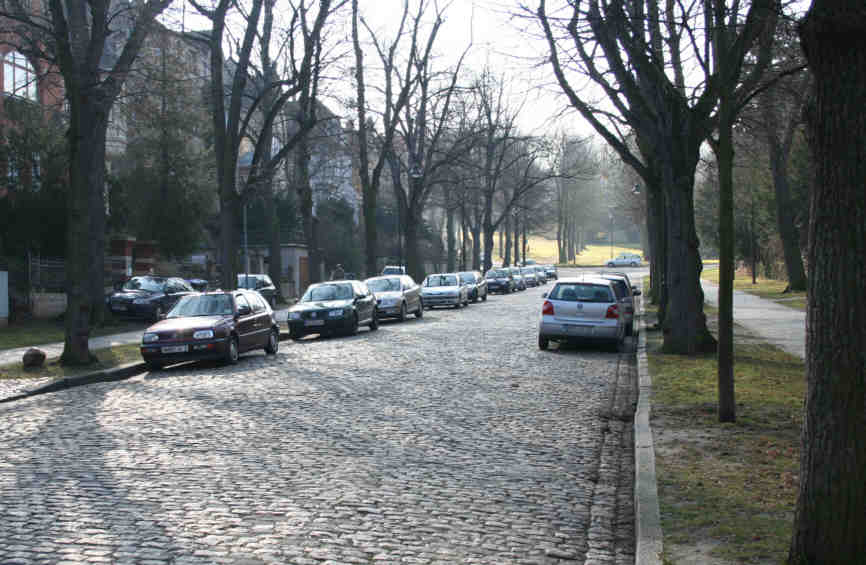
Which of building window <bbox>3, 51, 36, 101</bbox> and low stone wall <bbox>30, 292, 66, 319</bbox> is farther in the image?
building window <bbox>3, 51, 36, 101</bbox>

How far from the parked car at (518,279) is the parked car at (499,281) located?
2.01m

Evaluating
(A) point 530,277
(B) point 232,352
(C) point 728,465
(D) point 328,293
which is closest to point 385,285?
(D) point 328,293

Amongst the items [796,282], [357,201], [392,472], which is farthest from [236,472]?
[357,201]

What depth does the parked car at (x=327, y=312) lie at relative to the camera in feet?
76.7

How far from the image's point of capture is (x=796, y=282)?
3859cm

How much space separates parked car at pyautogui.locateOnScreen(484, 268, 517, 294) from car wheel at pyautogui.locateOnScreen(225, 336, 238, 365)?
37423mm

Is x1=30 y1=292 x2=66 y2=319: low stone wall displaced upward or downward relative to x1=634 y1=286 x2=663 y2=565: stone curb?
upward

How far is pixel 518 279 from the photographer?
59.9 meters

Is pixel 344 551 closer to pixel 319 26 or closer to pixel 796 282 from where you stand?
pixel 319 26

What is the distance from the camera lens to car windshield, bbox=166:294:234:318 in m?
17.9

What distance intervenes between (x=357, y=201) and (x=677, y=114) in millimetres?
69606

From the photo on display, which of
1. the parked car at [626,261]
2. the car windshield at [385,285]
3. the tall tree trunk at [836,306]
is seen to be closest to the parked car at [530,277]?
the parked car at [626,261]

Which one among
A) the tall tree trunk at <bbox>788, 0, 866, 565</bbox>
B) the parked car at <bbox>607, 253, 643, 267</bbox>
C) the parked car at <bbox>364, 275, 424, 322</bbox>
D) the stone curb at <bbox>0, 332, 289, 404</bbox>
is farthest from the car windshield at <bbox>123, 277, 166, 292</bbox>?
the parked car at <bbox>607, 253, 643, 267</bbox>

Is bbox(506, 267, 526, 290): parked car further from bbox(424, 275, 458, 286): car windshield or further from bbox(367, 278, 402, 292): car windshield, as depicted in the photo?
bbox(367, 278, 402, 292): car windshield
